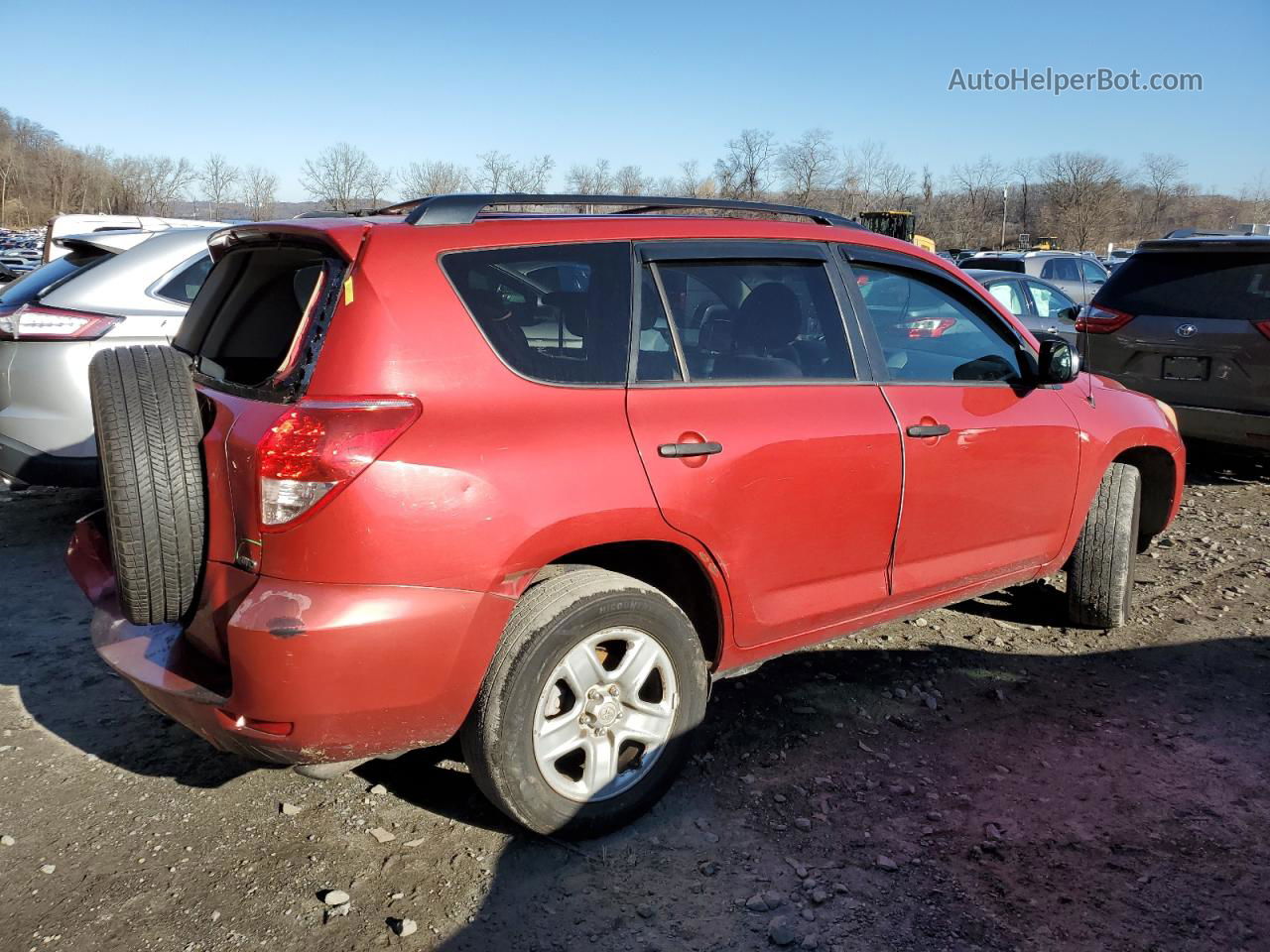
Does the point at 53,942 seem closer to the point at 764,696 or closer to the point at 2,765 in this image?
the point at 2,765

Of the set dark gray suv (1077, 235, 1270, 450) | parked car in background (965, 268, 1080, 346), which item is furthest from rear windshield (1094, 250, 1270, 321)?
parked car in background (965, 268, 1080, 346)

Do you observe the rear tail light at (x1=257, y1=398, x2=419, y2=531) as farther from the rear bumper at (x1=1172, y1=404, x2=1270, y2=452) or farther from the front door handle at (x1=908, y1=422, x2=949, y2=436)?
the rear bumper at (x1=1172, y1=404, x2=1270, y2=452)

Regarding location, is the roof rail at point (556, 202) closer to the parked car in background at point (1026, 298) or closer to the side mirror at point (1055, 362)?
the side mirror at point (1055, 362)

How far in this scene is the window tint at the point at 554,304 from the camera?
281cm

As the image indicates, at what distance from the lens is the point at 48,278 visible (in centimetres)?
588

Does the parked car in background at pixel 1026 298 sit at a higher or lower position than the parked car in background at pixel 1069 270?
lower

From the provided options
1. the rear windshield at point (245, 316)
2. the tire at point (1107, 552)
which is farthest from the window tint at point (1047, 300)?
the rear windshield at point (245, 316)

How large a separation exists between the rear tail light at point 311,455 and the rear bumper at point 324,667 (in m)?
0.21

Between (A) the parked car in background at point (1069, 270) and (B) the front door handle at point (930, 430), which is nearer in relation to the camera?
(B) the front door handle at point (930, 430)

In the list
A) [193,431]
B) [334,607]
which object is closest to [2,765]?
[193,431]

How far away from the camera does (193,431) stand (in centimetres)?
275

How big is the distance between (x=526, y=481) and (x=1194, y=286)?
6.47 metres

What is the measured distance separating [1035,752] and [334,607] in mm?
2544

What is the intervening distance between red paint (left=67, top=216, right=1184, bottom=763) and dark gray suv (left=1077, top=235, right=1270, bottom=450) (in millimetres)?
4714
